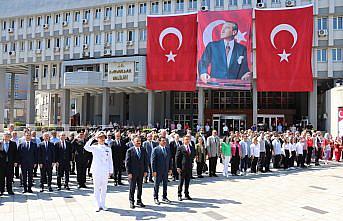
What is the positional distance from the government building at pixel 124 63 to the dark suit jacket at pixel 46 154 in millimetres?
25593

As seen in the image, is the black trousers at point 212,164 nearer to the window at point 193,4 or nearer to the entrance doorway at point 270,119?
the window at point 193,4

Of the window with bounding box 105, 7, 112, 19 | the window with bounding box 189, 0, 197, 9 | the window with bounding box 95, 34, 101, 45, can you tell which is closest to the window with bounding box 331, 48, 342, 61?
the window with bounding box 189, 0, 197, 9

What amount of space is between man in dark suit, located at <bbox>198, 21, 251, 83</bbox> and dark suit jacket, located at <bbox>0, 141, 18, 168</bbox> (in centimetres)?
2416

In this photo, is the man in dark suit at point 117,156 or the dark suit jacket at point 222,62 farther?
the dark suit jacket at point 222,62

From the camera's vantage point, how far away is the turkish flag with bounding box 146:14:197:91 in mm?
34031

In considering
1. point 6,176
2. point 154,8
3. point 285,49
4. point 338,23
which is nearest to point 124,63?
point 154,8

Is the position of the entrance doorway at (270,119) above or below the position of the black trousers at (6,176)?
above

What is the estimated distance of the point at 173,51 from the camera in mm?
34406

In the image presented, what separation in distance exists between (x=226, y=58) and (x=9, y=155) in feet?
83.4

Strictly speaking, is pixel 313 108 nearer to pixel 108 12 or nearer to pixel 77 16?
pixel 108 12

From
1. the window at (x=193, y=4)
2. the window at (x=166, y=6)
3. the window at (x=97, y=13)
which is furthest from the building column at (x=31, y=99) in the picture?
the window at (x=193, y=4)

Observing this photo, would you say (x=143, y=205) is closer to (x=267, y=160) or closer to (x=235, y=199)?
(x=235, y=199)

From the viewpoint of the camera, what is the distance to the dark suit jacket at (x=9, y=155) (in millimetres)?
10227

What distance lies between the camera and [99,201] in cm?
839
